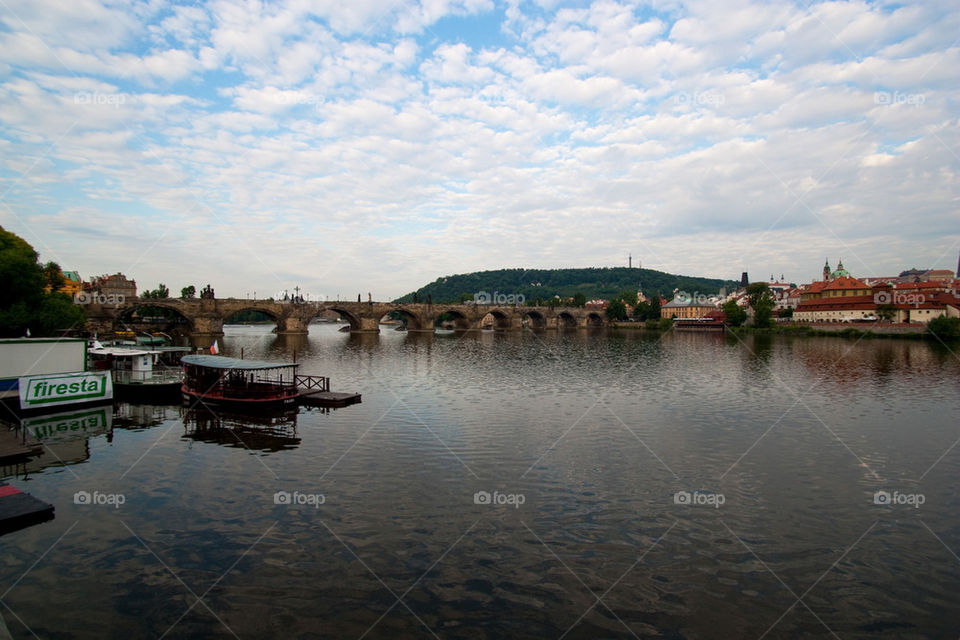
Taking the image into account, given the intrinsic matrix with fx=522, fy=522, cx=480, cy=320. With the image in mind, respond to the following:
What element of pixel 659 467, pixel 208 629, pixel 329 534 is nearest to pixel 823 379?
pixel 659 467

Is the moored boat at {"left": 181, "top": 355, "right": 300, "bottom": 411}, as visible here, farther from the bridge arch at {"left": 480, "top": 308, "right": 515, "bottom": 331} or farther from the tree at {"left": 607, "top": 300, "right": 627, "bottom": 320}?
the tree at {"left": 607, "top": 300, "right": 627, "bottom": 320}

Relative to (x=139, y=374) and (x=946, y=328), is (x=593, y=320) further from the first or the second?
(x=139, y=374)

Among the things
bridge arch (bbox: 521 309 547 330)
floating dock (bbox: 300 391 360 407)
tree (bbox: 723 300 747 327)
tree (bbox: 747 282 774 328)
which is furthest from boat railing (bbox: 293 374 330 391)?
bridge arch (bbox: 521 309 547 330)

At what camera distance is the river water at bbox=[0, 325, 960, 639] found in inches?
406

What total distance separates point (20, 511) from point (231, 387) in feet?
58.2

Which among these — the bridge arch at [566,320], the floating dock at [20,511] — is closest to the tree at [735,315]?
the bridge arch at [566,320]

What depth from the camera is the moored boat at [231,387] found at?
30.0 m

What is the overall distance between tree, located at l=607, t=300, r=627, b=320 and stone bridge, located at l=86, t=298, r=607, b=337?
Result: 11.1m

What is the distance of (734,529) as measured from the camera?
A: 14.1 metres

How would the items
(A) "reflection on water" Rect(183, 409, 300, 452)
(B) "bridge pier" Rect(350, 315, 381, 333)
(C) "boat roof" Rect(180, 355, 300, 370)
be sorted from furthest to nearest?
(B) "bridge pier" Rect(350, 315, 381, 333) → (C) "boat roof" Rect(180, 355, 300, 370) → (A) "reflection on water" Rect(183, 409, 300, 452)

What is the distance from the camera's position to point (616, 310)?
18712 cm

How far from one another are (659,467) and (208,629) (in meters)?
15.1

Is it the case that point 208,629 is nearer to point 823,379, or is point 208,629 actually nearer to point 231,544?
point 231,544

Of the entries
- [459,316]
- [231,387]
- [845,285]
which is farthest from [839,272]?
A: [231,387]
